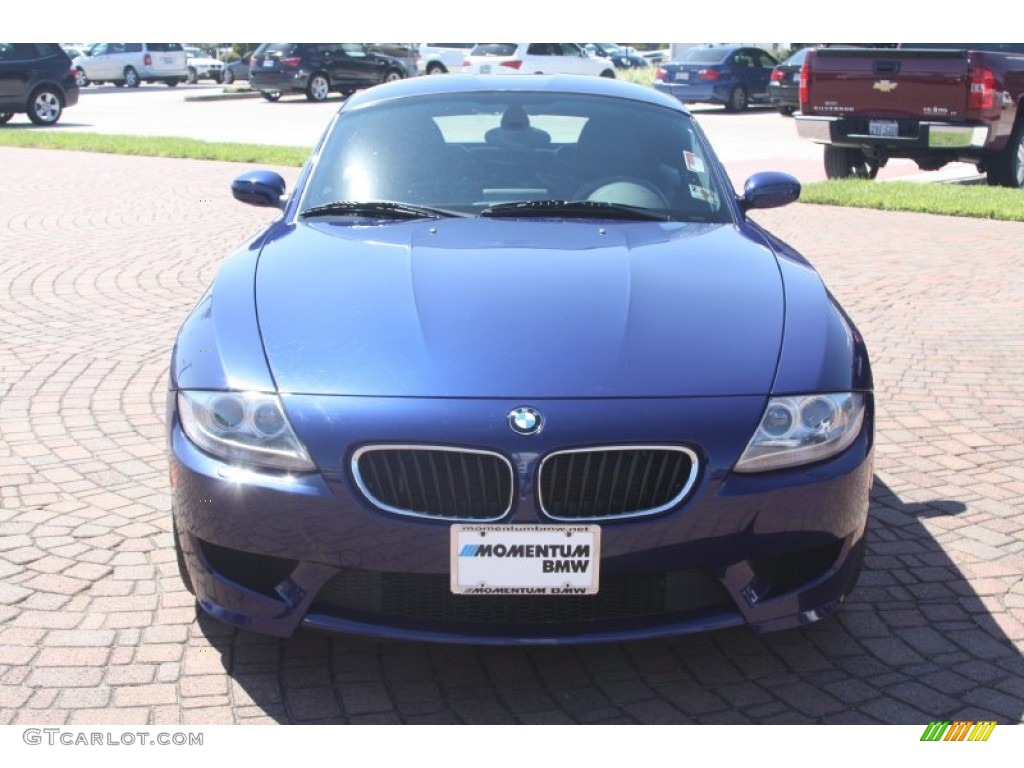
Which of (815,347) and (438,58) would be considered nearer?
(815,347)

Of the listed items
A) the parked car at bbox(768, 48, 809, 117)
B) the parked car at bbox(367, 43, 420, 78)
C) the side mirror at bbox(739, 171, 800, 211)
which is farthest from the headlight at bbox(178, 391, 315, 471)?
the parked car at bbox(367, 43, 420, 78)

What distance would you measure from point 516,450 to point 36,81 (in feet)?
79.7

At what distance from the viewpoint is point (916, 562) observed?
4.28 meters

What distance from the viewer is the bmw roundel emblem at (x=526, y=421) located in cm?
314

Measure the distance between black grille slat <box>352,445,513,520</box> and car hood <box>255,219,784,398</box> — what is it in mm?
163

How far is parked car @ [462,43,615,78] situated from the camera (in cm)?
3325

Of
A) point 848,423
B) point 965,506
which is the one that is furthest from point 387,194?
point 965,506

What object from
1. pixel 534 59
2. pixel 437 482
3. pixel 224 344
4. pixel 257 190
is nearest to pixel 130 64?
pixel 534 59

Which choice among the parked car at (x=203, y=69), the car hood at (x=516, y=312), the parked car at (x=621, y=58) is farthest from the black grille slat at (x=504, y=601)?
the parked car at (x=203, y=69)

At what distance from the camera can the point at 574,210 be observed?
4520 millimetres

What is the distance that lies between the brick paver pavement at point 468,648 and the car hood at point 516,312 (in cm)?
80

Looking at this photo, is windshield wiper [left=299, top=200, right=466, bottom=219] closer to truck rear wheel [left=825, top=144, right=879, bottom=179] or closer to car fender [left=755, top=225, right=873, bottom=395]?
car fender [left=755, top=225, right=873, bottom=395]

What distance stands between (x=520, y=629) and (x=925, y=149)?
37.5ft

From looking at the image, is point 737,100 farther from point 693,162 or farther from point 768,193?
point 693,162
